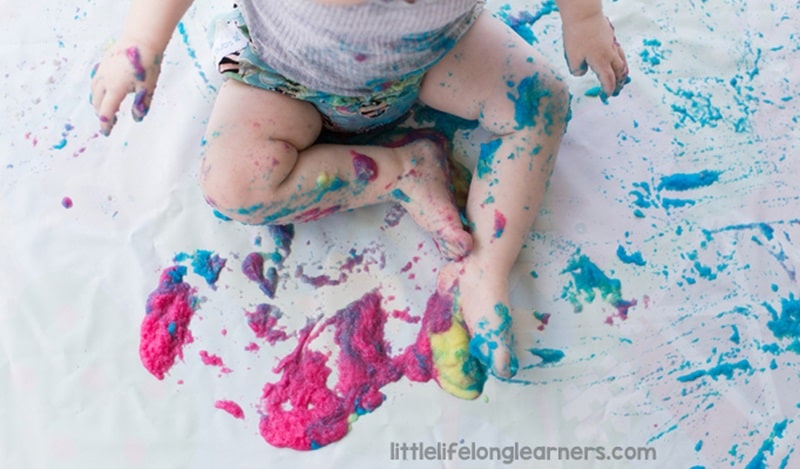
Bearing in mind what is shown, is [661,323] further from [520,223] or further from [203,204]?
[203,204]

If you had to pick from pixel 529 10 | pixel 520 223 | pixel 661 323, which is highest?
pixel 529 10

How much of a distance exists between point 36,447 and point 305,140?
462mm

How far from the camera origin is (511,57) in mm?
855

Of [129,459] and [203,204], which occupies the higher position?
[203,204]

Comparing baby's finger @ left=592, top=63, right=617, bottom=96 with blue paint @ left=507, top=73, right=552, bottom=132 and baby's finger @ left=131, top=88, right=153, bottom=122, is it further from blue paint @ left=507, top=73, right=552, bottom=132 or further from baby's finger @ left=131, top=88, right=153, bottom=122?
baby's finger @ left=131, top=88, right=153, bottom=122

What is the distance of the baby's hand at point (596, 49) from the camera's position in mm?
793

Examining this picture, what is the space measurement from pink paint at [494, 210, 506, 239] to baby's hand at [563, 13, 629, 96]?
181 mm

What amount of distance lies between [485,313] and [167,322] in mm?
376

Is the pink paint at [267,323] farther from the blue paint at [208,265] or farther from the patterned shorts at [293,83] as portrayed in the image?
the patterned shorts at [293,83]

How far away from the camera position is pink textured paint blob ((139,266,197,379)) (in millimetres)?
871

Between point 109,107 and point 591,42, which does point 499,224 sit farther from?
point 109,107

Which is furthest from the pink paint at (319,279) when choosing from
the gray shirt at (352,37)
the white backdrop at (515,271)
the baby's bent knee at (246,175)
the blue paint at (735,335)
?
the blue paint at (735,335)

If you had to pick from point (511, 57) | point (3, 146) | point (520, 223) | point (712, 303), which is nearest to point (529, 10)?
point (511, 57)

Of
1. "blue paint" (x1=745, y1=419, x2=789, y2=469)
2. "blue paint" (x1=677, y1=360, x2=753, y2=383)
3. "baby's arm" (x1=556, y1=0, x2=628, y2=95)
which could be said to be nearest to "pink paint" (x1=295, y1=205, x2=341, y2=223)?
"baby's arm" (x1=556, y1=0, x2=628, y2=95)
